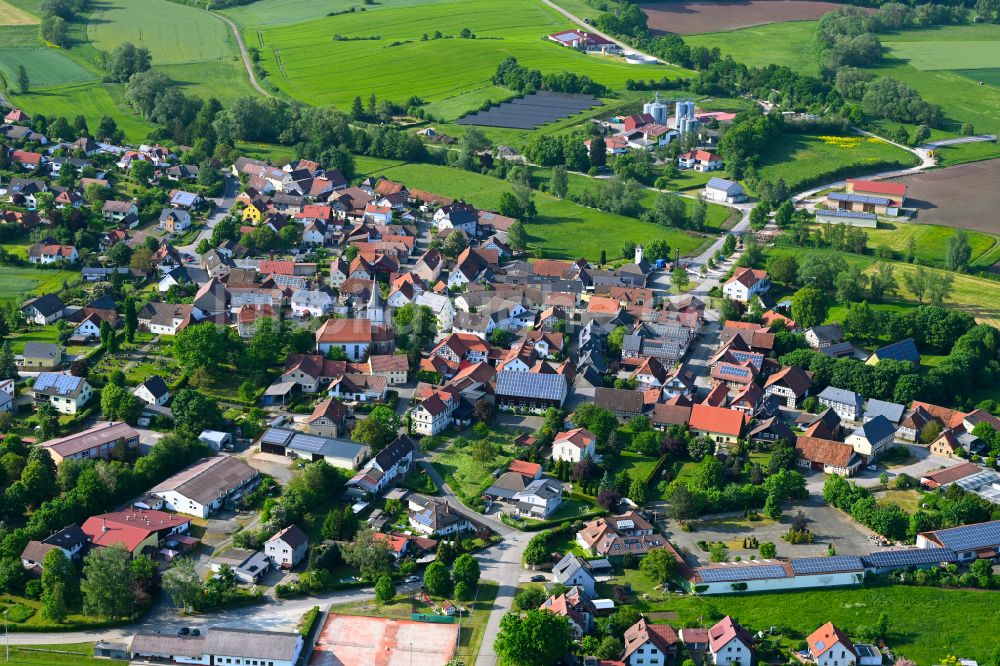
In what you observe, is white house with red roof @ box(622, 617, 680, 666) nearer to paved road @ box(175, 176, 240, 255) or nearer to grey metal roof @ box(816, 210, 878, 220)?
paved road @ box(175, 176, 240, 255)

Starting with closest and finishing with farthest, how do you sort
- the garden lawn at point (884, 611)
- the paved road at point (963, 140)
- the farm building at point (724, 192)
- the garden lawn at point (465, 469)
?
the garden lawn at point (884, 611)
the garden lawn at point (465, 469)
the farm building at point (724, 192)
the paved road at point (963, 140)

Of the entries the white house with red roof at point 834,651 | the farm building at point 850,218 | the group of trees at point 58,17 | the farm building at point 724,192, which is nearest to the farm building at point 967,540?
the white house with red roof at point 834,651

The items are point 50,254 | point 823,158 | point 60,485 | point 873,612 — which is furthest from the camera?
point 823,158

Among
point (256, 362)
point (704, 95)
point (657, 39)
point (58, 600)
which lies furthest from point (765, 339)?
point (657, 39)

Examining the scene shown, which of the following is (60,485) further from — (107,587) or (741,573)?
(741,573)

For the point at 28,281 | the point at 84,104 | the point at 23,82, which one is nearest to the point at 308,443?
the point at 28,281

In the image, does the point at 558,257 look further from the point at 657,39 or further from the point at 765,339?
the point at 657,39

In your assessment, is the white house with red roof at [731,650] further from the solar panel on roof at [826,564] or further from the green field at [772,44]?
the green field at [772,44]
